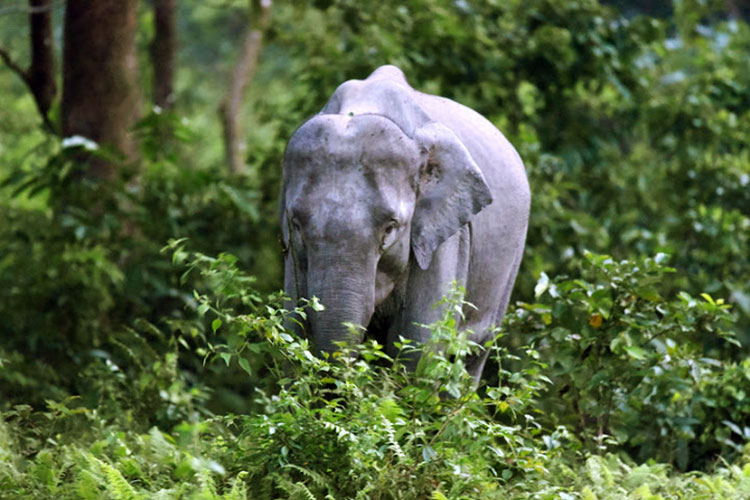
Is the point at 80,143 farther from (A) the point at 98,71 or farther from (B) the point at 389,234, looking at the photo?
(B) the point at 389,234

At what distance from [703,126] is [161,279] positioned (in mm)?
5410

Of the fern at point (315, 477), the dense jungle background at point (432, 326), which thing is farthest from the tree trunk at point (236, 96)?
the fern at point (315, 477)

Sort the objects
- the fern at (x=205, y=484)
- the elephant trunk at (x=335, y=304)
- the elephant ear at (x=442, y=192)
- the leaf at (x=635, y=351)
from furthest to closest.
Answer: the leaf at (x=635, y=351)
the elephant ear at (x=442, y=192)
the elephant trunk at (x=335, y=304)
the fern at (x=205, y=484)

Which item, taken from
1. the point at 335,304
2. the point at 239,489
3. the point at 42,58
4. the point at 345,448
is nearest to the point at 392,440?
the point at 345,448

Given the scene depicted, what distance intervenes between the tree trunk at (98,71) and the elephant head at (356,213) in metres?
4.28

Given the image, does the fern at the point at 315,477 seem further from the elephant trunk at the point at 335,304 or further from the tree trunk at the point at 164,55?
the tree trunk at the point at 164,55

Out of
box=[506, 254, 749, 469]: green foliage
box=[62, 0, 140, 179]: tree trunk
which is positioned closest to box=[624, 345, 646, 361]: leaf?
box=[506, 254, 749, 469]: green foliage

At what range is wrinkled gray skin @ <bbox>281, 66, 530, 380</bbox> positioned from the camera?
543 cm

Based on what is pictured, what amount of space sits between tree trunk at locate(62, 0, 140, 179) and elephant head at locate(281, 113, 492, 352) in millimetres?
4284

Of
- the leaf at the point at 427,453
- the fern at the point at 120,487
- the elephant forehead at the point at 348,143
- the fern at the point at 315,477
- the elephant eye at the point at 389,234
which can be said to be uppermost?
the elephant forehead at the point at 348,143

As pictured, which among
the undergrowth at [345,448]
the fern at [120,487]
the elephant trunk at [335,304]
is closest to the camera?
the fern at [120,487]

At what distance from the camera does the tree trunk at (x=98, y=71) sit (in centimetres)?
954

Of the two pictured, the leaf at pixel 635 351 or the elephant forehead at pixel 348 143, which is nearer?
the elephant forehead at pixel 348 143

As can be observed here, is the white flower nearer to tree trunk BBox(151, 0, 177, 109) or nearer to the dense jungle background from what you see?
the dense jungle background
